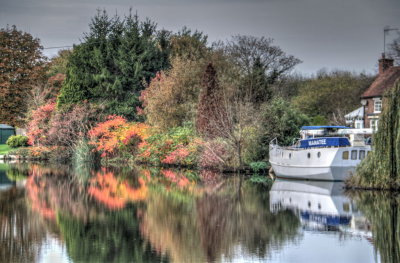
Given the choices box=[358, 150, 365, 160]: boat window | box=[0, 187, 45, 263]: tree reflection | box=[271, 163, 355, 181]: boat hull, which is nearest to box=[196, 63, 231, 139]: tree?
box=[271, 163, 355, 181]: boat hull

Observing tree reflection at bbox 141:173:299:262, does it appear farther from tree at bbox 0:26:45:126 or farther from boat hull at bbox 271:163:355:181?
tree at bbox 0:26:45:126

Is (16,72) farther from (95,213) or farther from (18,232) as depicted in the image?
(18,232)

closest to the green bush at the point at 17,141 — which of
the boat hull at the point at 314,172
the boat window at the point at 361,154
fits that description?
the boat hull at the point at 314,172

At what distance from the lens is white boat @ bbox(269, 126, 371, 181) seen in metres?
28.3

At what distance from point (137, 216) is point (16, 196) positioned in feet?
26.2

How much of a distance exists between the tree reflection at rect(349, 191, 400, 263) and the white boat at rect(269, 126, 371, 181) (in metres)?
3.62

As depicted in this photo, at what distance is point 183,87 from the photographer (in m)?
45.7

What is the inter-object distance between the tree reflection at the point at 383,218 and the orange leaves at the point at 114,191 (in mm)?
8476

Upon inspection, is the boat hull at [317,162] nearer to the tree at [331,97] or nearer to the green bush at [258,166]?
the green bush at [258,166]

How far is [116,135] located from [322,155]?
882 inches

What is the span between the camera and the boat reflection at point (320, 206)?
1752 centimetres

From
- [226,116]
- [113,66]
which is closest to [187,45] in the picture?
[113,66]

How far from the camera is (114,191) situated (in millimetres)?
27125

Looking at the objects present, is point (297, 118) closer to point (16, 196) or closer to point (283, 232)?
point (16, 196)
